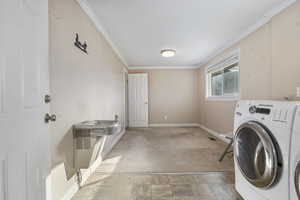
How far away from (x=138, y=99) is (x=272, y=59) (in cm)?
402

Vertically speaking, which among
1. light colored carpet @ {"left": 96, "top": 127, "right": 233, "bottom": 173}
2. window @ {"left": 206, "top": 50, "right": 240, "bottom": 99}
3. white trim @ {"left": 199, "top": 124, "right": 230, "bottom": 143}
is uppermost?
window @ {"left": 206, "top": 50, "right": 240, "bottom": 99}

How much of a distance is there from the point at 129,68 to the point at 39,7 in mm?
4702

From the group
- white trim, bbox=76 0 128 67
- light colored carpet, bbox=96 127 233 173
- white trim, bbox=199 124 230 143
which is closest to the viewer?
white trim, bbox=76 0 128 67

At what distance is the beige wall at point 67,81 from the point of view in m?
1.34

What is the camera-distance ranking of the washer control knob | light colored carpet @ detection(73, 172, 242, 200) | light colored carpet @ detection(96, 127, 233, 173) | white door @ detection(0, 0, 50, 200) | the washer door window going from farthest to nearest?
1. light colored carpet @ detection(96, 127, 233, 173)
2. light colored carpet @ detection(73, 172, 242, 200)
3. the washer control knob
4. the washer door window
5. white door @ detection(0, 0, 50, 200)

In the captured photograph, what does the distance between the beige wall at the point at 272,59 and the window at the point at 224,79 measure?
25cm

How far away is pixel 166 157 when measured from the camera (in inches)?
105

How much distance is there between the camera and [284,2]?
1987 mm

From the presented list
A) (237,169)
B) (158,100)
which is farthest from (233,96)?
(158,100)

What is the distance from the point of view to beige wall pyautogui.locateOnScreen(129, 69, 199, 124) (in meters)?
5.73

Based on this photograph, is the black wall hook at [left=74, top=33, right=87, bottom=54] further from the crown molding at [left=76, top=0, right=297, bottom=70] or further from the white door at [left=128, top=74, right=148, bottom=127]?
the white door at [left=128, top=74, right=148, bottom=127]

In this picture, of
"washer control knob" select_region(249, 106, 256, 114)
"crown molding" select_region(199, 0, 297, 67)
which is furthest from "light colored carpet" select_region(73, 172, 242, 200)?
"crown molding" select_region(199, 0, 297, 67)

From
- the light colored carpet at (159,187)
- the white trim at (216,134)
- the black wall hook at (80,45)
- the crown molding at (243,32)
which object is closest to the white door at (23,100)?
the black wall hook at (80,45)

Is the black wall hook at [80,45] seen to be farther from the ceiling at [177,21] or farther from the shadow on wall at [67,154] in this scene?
the shadow on wall at [67,154]
